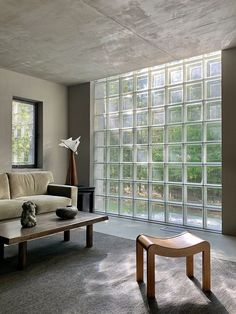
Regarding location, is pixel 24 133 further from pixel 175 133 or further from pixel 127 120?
pixel 175 133

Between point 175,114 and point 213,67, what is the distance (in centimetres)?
84

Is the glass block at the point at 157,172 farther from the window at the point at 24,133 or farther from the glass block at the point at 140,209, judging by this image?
the window at the point at 24,133

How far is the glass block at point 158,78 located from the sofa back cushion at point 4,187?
269 centimetres

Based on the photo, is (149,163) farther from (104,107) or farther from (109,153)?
(104,107)

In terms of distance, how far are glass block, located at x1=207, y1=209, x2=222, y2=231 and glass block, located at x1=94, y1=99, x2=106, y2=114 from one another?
257 centimetres

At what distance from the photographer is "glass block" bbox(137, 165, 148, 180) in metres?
4.57

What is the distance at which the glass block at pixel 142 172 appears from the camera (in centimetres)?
457

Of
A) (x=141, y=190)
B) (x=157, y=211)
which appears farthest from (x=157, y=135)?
(x=157, y=211)

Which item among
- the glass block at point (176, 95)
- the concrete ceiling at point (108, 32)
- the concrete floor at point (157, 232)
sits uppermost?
the concrete ceiling at point (108, 32)

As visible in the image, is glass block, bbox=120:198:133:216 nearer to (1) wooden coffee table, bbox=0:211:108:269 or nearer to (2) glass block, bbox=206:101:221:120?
(1) wooden coffee table, bbox=0:211:108:269

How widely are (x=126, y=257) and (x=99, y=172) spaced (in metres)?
2.50

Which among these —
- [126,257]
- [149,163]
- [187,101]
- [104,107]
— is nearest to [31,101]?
[104,107]

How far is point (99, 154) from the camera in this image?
5.22 m

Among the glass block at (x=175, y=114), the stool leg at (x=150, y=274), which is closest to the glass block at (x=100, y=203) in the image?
the glass block at (x=175, y=114)
